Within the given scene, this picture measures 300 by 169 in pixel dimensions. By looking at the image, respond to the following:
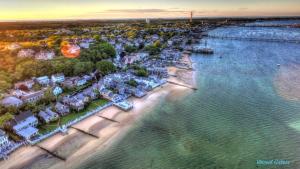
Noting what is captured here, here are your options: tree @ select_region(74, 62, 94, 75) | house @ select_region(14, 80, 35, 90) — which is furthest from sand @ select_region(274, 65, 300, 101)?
house @ select_region(14, 80, 35, 90)

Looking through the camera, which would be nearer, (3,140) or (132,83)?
(3,140)

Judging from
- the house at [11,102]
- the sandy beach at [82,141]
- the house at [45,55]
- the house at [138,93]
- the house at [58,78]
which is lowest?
the sandy beach at [82,141]

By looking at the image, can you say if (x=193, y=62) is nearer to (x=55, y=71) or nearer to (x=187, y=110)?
(x=187, y=110)

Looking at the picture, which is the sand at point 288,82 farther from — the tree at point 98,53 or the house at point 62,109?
the tree at point 98,53

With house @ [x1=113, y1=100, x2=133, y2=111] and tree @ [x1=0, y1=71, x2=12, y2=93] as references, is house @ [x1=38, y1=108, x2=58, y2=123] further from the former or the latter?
tree @ [x1=0, y1=71, x2=12, y2=93]

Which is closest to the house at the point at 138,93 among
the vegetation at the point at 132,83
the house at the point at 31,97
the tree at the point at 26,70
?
the vegetation at the point at 132,83

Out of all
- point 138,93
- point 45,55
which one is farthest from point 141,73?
point 45,55

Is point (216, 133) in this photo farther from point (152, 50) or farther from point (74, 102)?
point (152, 50)
